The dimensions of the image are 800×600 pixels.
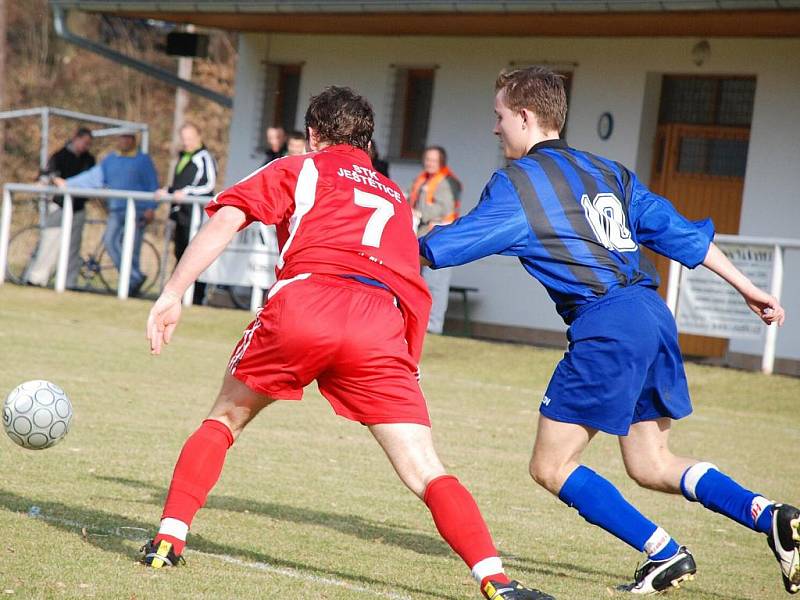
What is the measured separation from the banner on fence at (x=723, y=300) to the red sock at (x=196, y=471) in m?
9.46

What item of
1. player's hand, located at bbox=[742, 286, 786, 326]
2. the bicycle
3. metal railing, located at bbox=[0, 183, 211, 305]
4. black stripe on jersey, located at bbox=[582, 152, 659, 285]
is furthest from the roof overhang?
black stripe on jersey, located at bbox=[582, 152, 659, 285]

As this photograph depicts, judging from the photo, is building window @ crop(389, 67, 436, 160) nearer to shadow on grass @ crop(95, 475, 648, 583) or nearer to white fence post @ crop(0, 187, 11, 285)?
white fence post @ crop(0, 187, 11, 285)

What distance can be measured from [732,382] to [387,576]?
889 cm

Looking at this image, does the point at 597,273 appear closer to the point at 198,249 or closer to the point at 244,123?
the point at 198,249

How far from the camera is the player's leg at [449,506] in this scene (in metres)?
4.53

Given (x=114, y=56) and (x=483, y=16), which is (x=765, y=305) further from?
(x=114, y=56)

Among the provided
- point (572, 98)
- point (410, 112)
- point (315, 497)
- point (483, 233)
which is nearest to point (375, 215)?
point (483, 233)

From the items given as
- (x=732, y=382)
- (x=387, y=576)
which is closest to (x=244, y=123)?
(x=732, y=382)

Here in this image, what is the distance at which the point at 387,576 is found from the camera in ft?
17.6

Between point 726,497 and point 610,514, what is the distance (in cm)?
46

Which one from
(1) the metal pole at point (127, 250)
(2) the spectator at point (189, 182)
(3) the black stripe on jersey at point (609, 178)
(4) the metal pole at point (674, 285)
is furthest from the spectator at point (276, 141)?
(3) the black stripe on jersey at point (609, 178)

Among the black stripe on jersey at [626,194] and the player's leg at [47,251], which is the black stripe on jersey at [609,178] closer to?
the black stripe on jersey at [626,194]

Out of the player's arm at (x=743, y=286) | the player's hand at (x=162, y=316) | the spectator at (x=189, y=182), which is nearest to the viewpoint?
the player's hand at (x=162, y=316)

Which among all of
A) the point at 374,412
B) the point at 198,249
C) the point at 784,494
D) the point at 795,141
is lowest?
the point at 784,494
